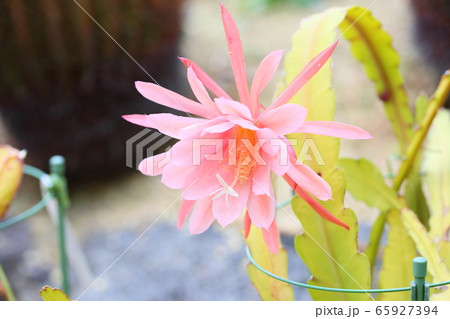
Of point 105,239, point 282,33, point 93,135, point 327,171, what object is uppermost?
point 282,33

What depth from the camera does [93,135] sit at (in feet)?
4.72

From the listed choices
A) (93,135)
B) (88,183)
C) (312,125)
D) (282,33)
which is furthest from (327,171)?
(282,33)

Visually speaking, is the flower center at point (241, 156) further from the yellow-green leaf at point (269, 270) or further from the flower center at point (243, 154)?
the yellow-green leaf at point (269, 270)

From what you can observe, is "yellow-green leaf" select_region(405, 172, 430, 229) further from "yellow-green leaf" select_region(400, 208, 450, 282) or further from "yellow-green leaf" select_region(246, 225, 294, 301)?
"yellow-green leaf" select_region(246, 225, 294, 301)

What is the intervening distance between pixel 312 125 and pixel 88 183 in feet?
4.21

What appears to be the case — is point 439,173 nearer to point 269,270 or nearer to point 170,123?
point 269,270

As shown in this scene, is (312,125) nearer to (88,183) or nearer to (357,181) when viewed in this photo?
(357,181)

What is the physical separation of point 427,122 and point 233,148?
9.6 inches

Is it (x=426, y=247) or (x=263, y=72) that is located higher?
(x=263, y=72)

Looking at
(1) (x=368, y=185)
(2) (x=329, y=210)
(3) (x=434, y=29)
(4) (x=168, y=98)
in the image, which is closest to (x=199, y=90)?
(4) (x=168, y=98)

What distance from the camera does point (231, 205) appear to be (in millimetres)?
342

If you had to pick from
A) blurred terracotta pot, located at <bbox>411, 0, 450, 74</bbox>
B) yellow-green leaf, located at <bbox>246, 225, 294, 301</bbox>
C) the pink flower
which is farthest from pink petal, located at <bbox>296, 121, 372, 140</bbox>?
blurred terracotta pot, located at <bbox>411, 0, 450, 74</bbox>

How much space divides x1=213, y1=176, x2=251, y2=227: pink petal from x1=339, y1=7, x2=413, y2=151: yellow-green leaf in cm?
24

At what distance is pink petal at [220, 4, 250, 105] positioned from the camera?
0.34m
